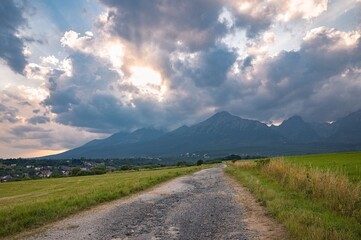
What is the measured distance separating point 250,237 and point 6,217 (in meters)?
11.9

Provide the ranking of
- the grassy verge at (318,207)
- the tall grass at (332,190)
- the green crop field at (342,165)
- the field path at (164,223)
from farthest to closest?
the green crop field at (342,165) < the tall grass at (332,190) < the field path at (164,223) < the grassy verge at (318,207)

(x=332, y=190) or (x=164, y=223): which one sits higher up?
(x=332, y=190)

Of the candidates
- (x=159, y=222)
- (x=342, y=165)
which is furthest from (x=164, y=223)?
(x=342, y=165)

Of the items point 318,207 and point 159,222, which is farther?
point 318,207

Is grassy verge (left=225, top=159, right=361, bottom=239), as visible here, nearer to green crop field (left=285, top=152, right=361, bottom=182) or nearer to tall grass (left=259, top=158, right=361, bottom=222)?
tall grass (left=259, top=158, right=361, bottom=222)

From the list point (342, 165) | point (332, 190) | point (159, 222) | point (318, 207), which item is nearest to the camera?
point (159, 222)

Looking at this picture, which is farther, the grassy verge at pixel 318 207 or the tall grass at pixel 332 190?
the tall grass at pixel 332 190

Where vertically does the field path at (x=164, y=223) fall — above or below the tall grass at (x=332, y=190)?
below

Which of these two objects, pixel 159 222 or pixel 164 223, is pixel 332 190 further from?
pixel 159 222

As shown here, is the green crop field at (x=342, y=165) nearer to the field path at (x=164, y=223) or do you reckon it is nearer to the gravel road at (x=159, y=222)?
the field path at (x=164, y=223)

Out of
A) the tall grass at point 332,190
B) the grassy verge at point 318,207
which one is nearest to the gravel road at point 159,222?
the grassy verge at point 318,207

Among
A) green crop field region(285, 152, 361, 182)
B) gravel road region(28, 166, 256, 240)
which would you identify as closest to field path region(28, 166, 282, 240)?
gravel road region(28, 166, 256, 240)

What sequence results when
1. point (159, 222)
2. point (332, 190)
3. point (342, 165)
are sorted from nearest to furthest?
1. point (159, 222)
2. point (332, 190)
3. point (342, 165)

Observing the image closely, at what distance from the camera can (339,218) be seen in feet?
44.9
